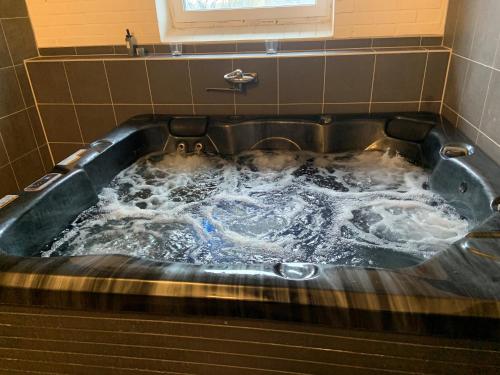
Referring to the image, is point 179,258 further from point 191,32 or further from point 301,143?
point 191,32

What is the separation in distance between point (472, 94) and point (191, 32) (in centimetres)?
151

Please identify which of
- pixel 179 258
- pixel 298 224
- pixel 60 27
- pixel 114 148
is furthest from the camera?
pixel 60 27

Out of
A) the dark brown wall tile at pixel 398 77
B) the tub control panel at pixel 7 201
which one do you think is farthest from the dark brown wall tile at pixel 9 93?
the dark brown wall tile at pixel 398 77

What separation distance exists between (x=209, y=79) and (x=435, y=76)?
1.14 m

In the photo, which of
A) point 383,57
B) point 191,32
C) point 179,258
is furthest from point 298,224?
point 191,32

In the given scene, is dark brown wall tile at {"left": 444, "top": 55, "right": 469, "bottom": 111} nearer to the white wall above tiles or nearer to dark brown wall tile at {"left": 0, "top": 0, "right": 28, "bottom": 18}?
the white wall above tiles

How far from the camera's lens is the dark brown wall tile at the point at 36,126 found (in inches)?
89.0

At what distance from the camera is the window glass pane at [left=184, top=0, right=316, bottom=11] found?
84.5 inches

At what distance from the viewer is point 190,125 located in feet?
6.78

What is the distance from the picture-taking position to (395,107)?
78.9 inches

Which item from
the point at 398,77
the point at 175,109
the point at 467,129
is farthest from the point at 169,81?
the point at 467,129

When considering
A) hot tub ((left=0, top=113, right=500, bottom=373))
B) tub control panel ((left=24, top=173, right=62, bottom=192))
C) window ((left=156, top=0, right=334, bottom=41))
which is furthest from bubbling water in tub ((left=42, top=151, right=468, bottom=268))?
window ((left=156, top=0, right=334, bottom=41))

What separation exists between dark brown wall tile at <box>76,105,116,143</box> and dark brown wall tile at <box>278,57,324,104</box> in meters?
0.99

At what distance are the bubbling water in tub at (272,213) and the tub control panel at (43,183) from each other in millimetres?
177
